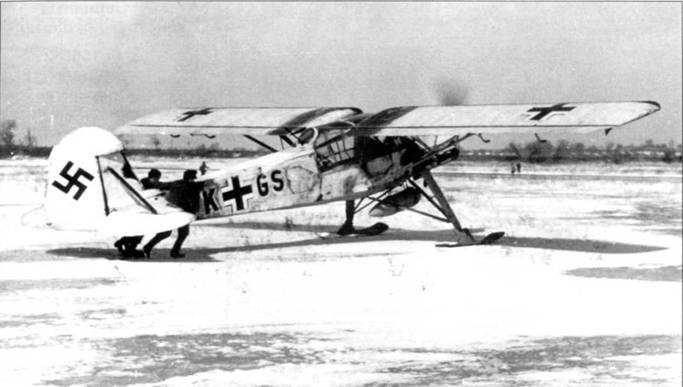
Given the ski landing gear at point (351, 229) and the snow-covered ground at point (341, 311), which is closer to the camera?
the snow-covered ground at point (341, 311)

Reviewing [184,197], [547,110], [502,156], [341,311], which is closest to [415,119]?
[547,110]

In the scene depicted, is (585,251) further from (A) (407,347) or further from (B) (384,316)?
(A) (407,347)

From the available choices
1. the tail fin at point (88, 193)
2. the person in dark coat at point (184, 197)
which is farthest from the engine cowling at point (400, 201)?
the tail fin at point (88, 193)

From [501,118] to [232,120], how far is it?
6.09m

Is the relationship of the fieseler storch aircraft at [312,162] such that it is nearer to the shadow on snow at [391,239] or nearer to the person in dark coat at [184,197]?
the person in dark coat at [184,197]

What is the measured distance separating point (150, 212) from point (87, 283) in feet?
5.79

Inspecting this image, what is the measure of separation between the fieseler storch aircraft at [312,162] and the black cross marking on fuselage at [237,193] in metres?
0.02

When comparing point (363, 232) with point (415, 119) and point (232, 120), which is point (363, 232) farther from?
point (232, 120)

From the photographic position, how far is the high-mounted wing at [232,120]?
1745 cm

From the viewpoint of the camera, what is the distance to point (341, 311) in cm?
942

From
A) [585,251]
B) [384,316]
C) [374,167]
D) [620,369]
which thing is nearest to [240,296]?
Result: [384,316]

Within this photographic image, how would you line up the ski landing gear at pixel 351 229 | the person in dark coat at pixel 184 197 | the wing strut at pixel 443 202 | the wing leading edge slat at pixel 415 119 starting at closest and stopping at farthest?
the wing leading edge slat at pixel 415 119 < the person in dark coat at pixel 184 197 < the wing strut at pixel 443 202 < the ski landing gear at pixel 351 229

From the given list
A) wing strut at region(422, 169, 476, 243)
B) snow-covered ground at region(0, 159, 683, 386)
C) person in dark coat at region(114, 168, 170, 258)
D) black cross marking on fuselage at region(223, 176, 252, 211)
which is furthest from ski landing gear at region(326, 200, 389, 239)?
person in dark coat at region(114, 168, 170, 258)

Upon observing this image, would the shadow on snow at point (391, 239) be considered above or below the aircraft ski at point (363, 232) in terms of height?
below
